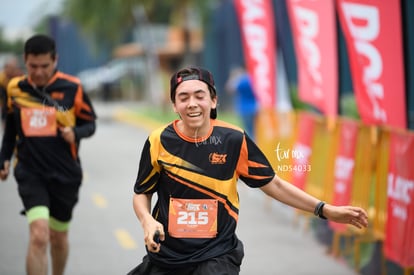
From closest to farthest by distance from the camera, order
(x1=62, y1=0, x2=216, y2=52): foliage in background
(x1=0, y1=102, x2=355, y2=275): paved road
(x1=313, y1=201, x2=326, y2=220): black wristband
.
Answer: (x1=313, y1=201, x2=326, y2=220): black wristband < (x1=0, y1=102, x2=355, y2=275): paved road < (x1=62, y1=0, x2=216, y2=52): foliage in background

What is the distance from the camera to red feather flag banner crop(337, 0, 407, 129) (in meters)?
6.62

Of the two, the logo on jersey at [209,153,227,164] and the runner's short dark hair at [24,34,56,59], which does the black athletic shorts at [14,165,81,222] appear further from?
the logo on jersey at [209,153,227,164]

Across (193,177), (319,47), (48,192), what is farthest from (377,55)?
(193,177)

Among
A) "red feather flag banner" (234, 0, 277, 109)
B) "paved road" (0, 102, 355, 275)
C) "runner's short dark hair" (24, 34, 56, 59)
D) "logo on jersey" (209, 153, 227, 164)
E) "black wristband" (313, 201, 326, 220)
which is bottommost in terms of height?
"paved road" (0, 102, 355, 275)

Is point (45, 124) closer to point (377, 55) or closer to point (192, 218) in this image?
point (192, 218)

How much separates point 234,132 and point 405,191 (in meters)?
2.97

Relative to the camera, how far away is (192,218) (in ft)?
12.6

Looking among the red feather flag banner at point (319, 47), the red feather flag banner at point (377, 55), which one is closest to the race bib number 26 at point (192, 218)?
the red feather flag banner at point (377, 55)

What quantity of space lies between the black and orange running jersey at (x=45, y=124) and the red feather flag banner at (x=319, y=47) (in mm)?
3536

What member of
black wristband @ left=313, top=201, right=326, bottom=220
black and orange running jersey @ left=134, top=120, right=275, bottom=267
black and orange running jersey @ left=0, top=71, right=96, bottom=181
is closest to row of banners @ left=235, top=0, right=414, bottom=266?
black and orange running jersey @ left=0, top=71, right=96, bottom=181

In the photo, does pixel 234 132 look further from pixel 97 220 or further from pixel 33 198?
pixel 97 220

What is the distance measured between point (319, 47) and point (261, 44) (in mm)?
3396

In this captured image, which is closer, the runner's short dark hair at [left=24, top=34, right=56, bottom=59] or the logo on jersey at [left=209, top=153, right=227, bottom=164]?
the logo on jersey at [left=209, top=153, right=227, bottom=164]

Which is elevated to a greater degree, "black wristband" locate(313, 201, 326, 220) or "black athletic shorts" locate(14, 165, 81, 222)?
"black wristband" locate(313, 201, 326, 220)
